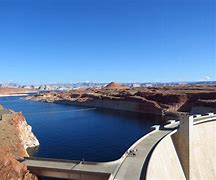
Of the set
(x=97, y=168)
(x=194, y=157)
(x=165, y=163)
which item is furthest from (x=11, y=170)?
(x=194, y=157)

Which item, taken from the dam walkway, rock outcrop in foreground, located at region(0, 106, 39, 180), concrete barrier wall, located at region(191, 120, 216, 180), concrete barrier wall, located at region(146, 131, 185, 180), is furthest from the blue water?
the dam walkway

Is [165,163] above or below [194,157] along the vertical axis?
above

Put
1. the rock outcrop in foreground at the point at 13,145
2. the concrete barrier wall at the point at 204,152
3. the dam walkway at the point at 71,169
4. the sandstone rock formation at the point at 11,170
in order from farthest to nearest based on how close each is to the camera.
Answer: the concrete barrier wall at the point at 204,152
the dam walkway at the point at 71,169
the rock outcrop in foreground at the point at 13,145
the sandstone rock formation at the point at 11,170

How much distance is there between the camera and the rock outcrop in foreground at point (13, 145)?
830 inches

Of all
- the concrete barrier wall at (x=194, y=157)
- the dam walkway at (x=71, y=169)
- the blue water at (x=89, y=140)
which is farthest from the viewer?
the blue water at (x=89, y=140)

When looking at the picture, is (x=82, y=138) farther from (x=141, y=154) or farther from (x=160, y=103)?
(x=160, y=103)

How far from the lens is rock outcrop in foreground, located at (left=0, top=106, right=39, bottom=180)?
2109cm

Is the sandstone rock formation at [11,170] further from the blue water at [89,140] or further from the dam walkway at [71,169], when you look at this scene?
the blue water at [89,140]

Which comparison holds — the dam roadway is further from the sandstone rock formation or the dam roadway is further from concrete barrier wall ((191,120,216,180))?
concrete barrier wall ((191,120,216,180))

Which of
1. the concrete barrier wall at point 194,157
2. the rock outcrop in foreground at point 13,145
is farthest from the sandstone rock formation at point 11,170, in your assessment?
the concrete barrier wall at point 194,157

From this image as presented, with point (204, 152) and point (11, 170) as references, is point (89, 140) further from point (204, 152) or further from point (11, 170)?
point (11, 170)

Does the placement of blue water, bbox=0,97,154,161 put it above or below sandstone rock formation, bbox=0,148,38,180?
below

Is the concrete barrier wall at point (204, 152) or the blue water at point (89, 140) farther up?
the concrete barrier wall at point (204, 152)

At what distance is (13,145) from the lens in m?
34.7
